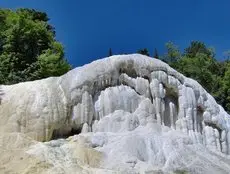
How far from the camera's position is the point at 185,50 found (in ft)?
128

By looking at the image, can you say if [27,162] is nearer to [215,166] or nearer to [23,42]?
[215,166]

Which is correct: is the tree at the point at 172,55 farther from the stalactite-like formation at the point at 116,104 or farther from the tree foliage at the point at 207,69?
the stalactite-like formation at the point at 116,104

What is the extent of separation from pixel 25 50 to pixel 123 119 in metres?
12.0

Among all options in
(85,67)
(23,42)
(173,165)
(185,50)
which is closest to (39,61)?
(23,42)

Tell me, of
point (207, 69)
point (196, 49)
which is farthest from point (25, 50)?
point (196, 49)

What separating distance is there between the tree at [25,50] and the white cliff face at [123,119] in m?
7.82

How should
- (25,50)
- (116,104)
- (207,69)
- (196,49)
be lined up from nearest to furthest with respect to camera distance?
1. (116,104)
2. (25,50)
3. (207,69)
4. (196,49)

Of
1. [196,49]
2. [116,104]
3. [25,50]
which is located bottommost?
[116,104]

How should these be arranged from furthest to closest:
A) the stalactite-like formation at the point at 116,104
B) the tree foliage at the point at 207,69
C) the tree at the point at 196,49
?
the tree at the point at 196,49 < the tree foliage at the point at 207,69 < the stalactite-like formation at the point at 116,104

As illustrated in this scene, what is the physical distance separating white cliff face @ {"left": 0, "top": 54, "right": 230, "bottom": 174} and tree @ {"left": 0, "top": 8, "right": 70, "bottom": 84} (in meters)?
7.82

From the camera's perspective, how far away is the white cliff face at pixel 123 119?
40.8 feet

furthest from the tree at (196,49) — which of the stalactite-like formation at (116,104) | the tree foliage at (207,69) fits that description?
the stalactite-like formation at (116,104)

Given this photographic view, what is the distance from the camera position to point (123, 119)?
14.2 metres

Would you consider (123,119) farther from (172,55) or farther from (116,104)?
(172,55)
